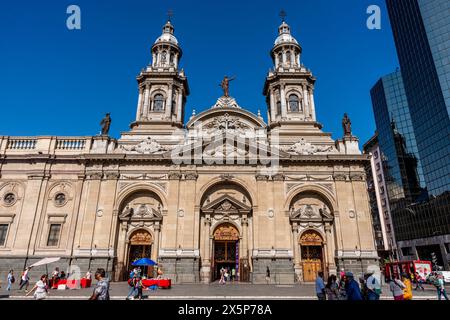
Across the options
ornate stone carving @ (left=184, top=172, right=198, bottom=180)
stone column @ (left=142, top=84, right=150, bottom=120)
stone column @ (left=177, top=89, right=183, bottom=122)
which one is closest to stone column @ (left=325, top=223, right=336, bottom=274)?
ornate stone carving @ (left=184, top=172, right=198, bottom=180)

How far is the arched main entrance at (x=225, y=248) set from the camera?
2889 cm

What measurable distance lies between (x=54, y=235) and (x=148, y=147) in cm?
1220

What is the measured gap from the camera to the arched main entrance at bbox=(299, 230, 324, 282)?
93.1ft

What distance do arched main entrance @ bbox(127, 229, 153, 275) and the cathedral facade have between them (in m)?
0.10

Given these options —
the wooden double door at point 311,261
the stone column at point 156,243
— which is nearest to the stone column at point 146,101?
the stone column at point 156,243

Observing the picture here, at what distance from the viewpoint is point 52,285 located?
2222cm

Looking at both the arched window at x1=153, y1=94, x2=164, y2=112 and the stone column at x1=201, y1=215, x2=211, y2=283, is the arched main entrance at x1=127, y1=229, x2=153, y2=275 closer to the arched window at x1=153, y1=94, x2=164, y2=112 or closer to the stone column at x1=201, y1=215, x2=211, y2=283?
the stone column at x1=201, y1=215, x2=211, y2=283

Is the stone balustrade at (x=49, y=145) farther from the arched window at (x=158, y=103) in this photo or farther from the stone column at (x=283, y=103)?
the stone column at (x=283, y=103)

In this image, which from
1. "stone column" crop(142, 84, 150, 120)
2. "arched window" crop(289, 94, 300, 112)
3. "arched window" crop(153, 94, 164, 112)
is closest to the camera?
"stone column" crop(142, 84, 150, 120)

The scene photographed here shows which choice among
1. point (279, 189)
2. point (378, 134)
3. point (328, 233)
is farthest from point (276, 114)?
point (378, 134)

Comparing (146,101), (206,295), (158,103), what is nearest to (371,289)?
(206,295)
